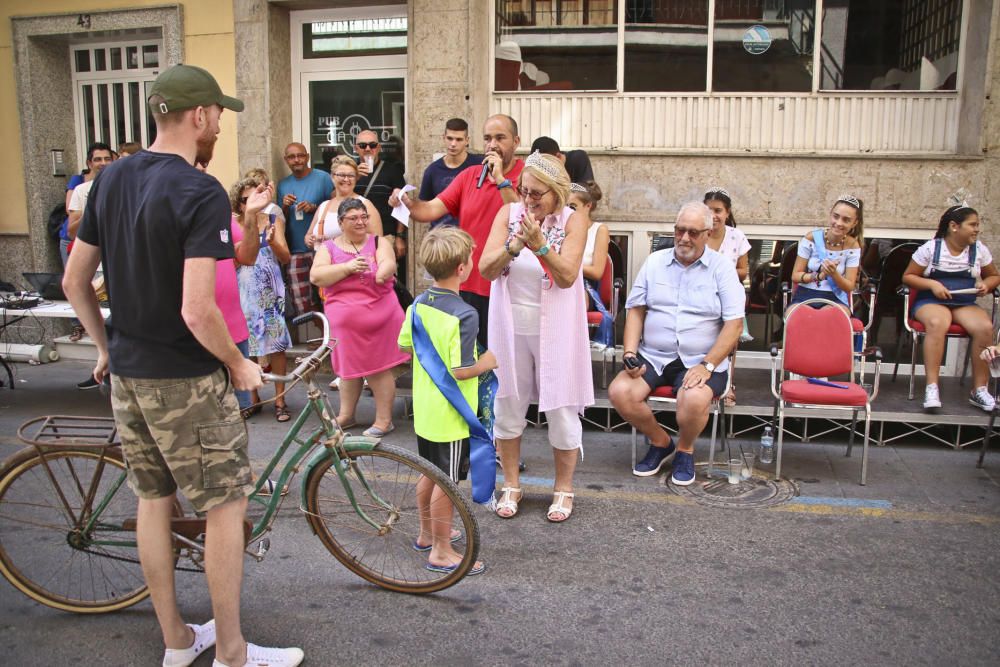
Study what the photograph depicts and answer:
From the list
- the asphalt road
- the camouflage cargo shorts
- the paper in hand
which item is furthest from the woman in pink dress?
the camouflage cargo shorts

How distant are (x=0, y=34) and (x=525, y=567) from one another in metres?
8.91

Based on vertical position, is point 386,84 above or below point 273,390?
above

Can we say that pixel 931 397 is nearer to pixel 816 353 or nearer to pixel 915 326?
pixel 915 326

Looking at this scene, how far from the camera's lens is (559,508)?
4711 mm

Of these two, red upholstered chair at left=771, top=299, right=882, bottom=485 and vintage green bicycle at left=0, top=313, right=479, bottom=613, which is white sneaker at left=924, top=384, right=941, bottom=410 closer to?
red upholstered chair at left=771, top=299, right=882, bottom=485

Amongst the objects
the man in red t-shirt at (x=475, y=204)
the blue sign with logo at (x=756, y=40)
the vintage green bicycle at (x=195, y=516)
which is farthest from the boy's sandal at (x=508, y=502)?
the blue sign with logo at (x=756, y=40)

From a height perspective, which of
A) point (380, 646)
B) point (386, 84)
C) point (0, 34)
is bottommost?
point (380, 646)

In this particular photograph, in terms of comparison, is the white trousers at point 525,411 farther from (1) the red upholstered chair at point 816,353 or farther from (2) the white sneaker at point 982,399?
(2) the white sneaker at point 982,399

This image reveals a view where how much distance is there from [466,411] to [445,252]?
27.8 inches

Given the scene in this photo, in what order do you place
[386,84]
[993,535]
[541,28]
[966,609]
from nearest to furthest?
[966,609] → [993,535] → [541,28] → [386,84]

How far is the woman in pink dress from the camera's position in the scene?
6082 millimetres

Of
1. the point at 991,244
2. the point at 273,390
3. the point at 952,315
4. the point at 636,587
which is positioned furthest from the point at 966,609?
the point at 273,390

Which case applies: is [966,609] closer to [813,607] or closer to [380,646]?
[813,607]

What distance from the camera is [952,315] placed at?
6488 mm
